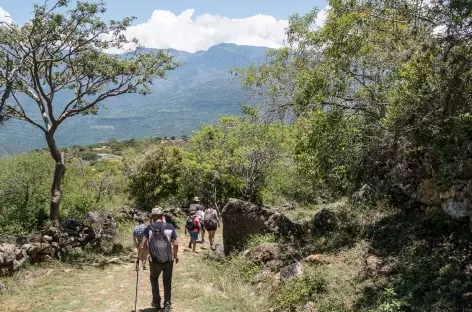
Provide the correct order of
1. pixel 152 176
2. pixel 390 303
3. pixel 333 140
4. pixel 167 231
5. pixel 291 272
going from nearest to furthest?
pixel 390 303
pixel 167 231
pixel 291 272
pixel 333 140
pixel 152 176

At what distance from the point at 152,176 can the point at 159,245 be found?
1886 cm

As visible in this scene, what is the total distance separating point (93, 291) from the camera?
10602mm

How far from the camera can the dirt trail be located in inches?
361

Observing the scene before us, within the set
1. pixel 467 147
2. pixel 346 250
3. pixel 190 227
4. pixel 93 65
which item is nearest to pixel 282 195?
pixel 190 227

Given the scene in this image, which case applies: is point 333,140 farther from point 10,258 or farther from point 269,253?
point 10,258

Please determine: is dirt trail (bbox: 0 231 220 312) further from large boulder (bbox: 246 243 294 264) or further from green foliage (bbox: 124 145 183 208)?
green foliage (bbox: 124 145 183 208)

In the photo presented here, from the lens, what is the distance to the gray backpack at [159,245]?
27.2 ft

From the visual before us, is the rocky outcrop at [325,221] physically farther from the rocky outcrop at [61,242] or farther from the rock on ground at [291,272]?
the rocky outcrop at [61,242]

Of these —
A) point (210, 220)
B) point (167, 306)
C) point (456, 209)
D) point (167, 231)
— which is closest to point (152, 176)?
point (210, 220)

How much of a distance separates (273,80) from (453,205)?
29.0ft

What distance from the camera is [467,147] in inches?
314

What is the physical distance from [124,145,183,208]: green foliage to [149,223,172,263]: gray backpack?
18.0 metres

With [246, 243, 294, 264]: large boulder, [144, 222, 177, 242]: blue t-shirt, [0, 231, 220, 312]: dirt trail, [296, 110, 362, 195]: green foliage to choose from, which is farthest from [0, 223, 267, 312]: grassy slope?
[296, 110, 362, 195]: green foliage

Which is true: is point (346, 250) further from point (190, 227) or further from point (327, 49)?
point (190, 227)
